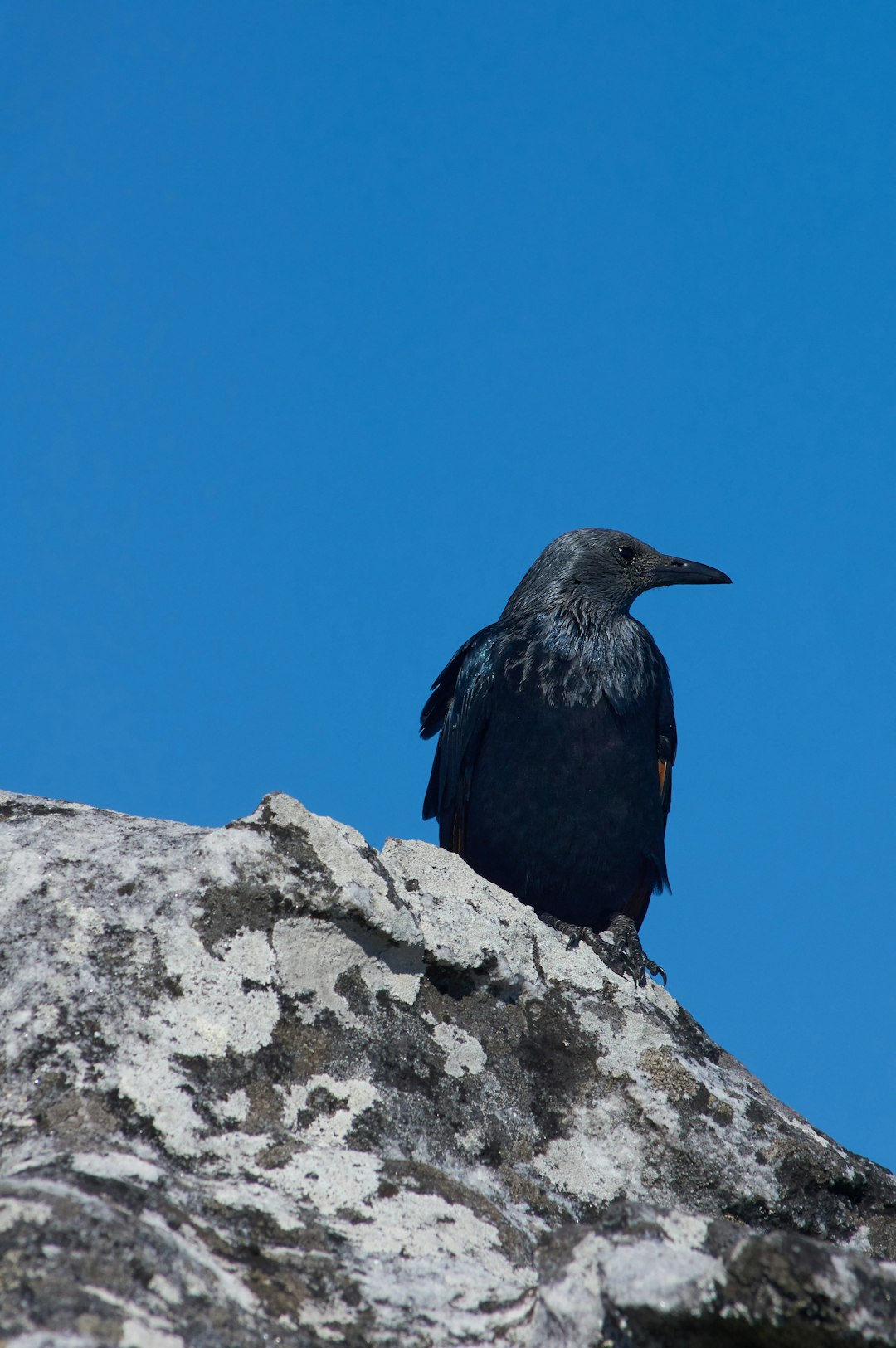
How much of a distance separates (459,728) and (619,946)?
2049mm

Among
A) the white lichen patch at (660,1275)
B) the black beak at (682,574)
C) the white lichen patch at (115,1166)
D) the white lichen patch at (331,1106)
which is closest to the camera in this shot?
the white lichen patch at (660,1275)

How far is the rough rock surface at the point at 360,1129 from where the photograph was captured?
7.72 feet

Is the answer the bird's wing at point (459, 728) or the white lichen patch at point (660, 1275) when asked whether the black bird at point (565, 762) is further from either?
the white lichen patch at point (660, 1275)

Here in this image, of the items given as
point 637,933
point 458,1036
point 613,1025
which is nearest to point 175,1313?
point 458,1036

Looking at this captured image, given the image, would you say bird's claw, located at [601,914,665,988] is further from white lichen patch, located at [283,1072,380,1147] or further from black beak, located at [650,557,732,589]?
black beak, located at [650,557,732,589]

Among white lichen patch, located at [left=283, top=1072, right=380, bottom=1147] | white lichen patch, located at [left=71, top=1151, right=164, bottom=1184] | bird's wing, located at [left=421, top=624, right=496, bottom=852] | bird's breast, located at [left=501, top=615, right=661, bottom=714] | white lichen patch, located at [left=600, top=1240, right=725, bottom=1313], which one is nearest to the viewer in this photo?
white lichen patch, located at [left=600, top=1240, right=725, bottom=1313]

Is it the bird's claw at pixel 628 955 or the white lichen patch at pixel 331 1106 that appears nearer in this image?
the white lichen patch at pixel 331 1106

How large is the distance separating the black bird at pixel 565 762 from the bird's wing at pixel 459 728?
10 millimetres

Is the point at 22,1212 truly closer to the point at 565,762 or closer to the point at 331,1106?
the point at 331,1106

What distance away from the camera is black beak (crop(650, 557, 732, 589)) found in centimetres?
830

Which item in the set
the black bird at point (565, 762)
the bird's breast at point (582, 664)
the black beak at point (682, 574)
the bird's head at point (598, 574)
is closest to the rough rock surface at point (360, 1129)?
the black bird at point (565, 762)

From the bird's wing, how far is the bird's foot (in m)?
1.21

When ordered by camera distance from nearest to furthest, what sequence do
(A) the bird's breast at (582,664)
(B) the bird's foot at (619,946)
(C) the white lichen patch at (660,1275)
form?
(C) the white lichen patch at (660,1275), (B) the bird's foot at (619,946), (A) the bird's breast at (582,664)

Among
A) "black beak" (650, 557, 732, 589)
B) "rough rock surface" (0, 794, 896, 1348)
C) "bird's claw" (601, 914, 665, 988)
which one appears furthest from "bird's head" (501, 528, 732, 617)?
"rough rock surface" (0, 794, 896, 1348)
